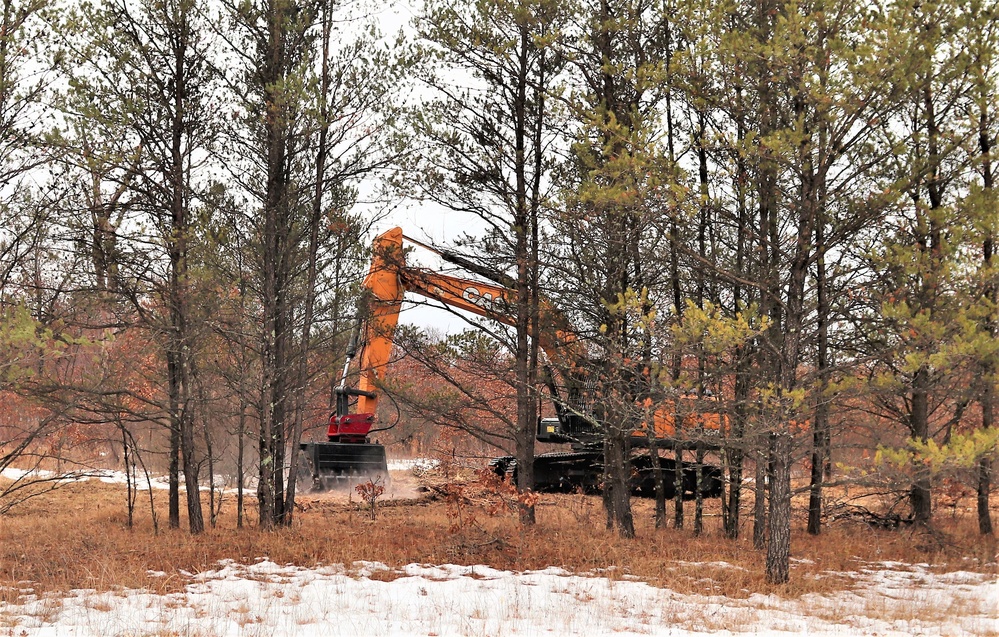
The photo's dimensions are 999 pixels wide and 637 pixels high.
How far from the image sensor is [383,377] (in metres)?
13.8

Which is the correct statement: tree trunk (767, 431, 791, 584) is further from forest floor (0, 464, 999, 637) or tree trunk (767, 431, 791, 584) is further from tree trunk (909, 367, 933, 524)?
tree trunk (909, 367, 933, 524)

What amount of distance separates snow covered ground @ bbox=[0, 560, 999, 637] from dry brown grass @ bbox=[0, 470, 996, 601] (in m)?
0.42

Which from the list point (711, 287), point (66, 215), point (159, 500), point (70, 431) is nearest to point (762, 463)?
point (711, 287)

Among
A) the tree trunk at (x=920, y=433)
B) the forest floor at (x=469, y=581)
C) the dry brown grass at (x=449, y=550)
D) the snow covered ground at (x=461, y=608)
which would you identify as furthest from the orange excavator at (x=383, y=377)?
the tree trunk at (x=920, y=433)

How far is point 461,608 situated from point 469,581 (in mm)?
1203

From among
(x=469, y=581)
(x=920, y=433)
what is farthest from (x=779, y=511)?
(x=920, y=433)

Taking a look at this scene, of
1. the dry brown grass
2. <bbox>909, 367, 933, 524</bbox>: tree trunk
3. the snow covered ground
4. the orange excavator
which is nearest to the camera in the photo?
the snow covered ground

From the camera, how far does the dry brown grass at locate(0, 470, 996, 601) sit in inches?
342

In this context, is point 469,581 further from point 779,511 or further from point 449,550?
point 779,511

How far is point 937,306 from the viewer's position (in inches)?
325

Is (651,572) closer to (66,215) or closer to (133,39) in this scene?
(66,215)

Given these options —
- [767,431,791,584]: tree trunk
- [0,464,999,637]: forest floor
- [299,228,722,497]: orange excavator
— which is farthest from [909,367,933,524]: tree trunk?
[767,431,791,584]: tree trunk

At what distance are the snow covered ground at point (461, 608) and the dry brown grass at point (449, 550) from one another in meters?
0.42

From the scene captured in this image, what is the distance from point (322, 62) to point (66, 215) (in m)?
3.96
